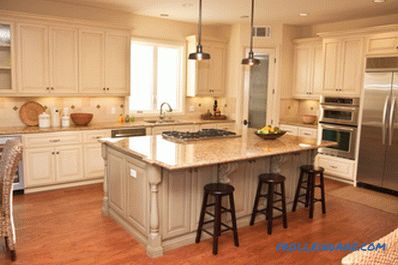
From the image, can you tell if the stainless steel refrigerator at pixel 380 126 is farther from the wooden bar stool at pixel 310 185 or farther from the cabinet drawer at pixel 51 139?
the cabinet drawer at pixel 51 139

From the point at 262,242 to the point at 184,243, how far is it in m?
0.82

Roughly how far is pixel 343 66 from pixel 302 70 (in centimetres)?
112

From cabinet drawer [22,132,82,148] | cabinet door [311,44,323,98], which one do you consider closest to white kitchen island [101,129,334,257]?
cabinet drawer [22,132,82,148]

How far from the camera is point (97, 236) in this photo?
3.63 meters

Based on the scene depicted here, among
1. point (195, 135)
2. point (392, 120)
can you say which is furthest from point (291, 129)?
point (195, 135)

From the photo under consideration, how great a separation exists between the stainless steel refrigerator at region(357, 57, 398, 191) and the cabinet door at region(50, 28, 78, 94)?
461cm

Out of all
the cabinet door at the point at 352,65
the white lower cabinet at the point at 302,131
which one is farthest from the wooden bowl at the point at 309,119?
the cabinet door at the point at 352,65

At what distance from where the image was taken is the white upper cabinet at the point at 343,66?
5613 mm

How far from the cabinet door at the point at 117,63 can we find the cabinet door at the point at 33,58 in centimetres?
96

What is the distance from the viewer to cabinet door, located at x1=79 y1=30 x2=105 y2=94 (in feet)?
17.8

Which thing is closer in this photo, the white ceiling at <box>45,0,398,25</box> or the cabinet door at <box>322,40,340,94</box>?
the white ceiling at <box>45,0,398,25</box>

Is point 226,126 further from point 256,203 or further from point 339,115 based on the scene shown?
point 256,203

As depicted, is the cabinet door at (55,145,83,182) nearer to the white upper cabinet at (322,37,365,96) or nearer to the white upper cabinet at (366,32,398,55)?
the white upper cabinet at (322,37,365,96)

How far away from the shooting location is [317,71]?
6594 millimetres
